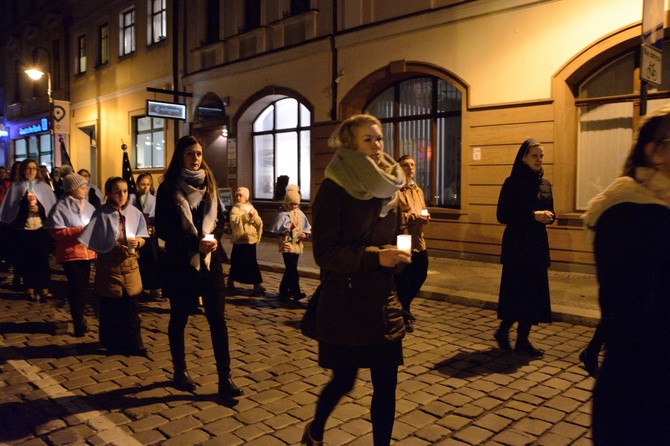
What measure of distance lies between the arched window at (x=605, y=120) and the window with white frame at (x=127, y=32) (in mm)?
16727

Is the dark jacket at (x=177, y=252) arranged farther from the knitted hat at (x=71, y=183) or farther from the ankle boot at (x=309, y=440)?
the knitted hat at (x=71, y=183)

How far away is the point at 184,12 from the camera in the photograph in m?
19.3

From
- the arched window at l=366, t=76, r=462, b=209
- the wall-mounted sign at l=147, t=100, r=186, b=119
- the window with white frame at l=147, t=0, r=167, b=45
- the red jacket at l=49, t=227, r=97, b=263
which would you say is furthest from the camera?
the window with white frame at l=147, t=0, r=167, b=45

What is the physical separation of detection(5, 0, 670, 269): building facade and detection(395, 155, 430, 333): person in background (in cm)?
383

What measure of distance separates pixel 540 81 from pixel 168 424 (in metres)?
9.18

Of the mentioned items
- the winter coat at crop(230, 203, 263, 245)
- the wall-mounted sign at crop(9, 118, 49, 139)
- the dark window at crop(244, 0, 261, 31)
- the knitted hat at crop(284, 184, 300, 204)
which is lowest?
the winter coat at crop(230, 203, 263, 245)

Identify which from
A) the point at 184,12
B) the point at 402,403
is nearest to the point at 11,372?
the point at 402,403

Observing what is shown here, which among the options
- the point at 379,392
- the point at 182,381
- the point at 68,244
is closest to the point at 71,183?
the point at 68,244

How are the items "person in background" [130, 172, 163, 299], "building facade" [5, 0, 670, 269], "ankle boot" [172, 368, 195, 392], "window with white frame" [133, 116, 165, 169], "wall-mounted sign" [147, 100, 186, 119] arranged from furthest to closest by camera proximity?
"window with white frame" [133, 116, 165, 169] → "wall-mounted sign" [147, 100, 186, 119] → "building facade" [5, 0, 670, 269] → "person in background" [130, 172, 163, 299] → "ankle boot" [172, 368, 195, 392]

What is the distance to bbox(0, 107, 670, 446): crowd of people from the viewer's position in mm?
1978

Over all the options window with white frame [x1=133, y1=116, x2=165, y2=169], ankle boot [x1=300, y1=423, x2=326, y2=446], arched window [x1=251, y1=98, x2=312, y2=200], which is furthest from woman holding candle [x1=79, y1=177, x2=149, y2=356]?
window with white frame [x1=133, y1=116, x2=165, y2=169]

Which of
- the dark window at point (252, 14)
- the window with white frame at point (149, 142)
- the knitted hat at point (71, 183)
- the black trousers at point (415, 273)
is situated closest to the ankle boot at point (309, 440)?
the black trousers at point (415, 273)

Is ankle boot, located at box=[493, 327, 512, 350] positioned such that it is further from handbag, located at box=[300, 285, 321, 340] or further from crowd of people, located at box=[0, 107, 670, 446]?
handbag, located at box=[300, 285, 321, 340]

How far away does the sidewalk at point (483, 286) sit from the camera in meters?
7.49
